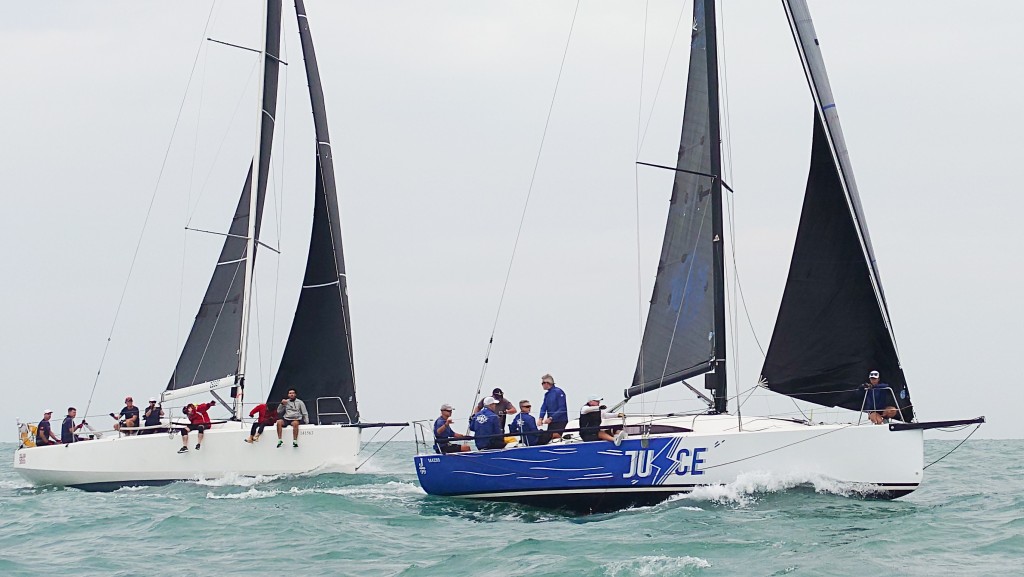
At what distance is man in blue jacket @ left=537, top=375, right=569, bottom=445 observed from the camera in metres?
16.5

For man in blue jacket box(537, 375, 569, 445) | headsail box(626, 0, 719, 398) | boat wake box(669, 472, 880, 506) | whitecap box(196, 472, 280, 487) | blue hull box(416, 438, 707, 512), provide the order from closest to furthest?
boat wake box(669, 472, 880, 506) < blue hull box(416, 438, 707, 512) < man in blue jacket box(537, 375, 569, 445) < headsail box(626, 0, 719, 398) < whitecap box(196, 472, 280, 487)

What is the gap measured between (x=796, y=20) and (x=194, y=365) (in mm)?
13493

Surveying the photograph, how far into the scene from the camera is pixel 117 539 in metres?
14.1

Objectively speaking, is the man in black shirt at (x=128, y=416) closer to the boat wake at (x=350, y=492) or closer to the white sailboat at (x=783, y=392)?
the boat wake at (x=350, y=492)

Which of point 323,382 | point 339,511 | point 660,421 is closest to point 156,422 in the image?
point 323,382

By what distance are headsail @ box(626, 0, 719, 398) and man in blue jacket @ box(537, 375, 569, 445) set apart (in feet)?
4.73

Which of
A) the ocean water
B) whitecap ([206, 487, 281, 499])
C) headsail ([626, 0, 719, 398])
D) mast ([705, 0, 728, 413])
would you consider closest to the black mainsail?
whitecap ([206, 487, 281, 499])

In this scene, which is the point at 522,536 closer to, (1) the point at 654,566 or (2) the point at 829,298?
(1) the point at 654,566

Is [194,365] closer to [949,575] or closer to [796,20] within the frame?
[796,20]

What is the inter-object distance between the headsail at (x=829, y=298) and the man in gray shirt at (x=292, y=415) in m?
9.05

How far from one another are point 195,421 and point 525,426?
317 inches

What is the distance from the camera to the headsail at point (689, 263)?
17109 mm

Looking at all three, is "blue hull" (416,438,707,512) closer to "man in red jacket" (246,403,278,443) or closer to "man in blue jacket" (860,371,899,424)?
"man in blue jacket" (860,371,899,424)

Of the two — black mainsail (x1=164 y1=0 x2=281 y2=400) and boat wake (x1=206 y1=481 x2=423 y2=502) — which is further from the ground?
black mainsail (x1=164 y1=0 x2=281 y2=400)
